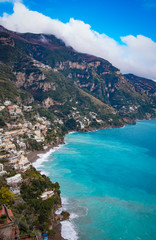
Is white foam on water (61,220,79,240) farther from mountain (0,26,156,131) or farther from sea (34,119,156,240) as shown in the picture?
mountain (0,26,156,131)

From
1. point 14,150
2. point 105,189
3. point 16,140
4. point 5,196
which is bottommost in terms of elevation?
point 105,189

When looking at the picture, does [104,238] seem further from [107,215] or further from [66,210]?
[66,210]

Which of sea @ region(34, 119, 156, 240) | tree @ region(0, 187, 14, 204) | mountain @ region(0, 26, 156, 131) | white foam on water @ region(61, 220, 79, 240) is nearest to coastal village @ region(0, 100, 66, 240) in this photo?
tree @ region(0, 187, 14, 204)

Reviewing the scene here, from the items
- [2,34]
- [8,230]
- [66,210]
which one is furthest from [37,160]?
[2,34]

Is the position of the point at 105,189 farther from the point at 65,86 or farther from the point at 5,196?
the point at 65,86

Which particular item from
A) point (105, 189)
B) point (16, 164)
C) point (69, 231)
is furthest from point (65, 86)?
point (69, 231)

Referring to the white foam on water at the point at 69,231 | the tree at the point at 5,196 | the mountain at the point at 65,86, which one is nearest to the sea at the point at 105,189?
the white foam on water at the point at 69,231
